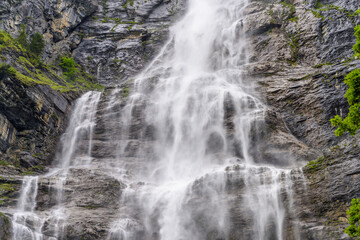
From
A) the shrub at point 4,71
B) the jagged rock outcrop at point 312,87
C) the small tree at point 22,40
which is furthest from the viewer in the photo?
the small tree at point 22,40

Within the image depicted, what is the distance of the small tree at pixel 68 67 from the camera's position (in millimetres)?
39344

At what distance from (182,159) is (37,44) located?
22.4m

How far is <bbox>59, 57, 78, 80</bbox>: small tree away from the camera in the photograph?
1549 inches

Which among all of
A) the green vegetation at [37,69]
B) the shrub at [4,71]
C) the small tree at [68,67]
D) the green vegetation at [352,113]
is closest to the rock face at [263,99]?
the shrub at [4,71]

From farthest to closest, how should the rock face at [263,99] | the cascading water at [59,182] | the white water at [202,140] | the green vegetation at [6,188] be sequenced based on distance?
the green vegetation at [6,188]
the white water at [202,140]
the cascading water at [59,182]
the rock face at [263,99]

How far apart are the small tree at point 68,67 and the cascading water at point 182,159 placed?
8.09m

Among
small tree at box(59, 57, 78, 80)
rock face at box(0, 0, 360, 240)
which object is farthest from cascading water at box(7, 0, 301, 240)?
small tree at box(59, 57, 78, 80)

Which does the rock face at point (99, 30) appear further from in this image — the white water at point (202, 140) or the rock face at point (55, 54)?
the white water at point (202, 140)

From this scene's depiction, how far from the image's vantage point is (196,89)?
29.9 metres

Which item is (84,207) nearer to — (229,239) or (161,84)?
(229,239)

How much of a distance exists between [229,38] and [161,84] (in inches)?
432

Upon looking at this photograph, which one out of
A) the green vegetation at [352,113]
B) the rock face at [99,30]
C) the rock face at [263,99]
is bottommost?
the green vegetation at [352,113]

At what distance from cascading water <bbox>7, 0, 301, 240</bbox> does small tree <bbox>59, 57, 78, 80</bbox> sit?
8.09 metres

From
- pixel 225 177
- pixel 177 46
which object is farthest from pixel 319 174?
pixel 177 46
